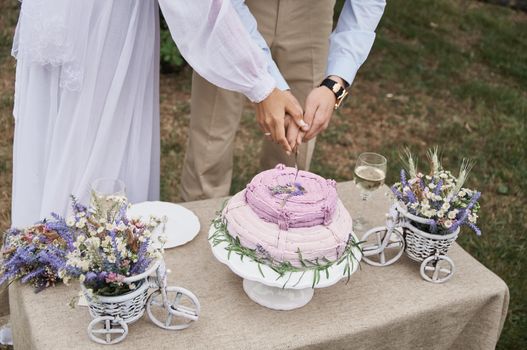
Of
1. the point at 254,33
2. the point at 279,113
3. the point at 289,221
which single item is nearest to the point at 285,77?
the point at 254,33

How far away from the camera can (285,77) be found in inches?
92.3

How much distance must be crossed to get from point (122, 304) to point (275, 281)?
325 millimetres

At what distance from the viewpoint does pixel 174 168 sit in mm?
3426

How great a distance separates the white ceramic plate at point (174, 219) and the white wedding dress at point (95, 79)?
0.25 m

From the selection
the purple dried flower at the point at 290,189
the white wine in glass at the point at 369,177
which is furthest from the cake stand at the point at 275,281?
the white wine in glass at the point at 369,177

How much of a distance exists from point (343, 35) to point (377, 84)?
9.07 feet

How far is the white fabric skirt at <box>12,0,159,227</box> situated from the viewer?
5.78ft

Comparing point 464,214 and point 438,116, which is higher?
point 464,214

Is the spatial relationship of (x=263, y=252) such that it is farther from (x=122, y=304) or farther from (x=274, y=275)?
(x=122, y=304)

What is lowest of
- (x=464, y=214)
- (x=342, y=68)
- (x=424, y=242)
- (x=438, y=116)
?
(x=438, y=116)

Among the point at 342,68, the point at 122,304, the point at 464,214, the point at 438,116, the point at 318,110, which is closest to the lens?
the point at 122,304

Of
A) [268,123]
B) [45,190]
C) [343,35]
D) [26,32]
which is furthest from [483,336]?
[26,32]

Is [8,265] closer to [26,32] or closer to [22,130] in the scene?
[22,130]

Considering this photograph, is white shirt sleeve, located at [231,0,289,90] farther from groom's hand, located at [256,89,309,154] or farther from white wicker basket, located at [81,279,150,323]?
white wicker basket, located at [81,279,150,323]
